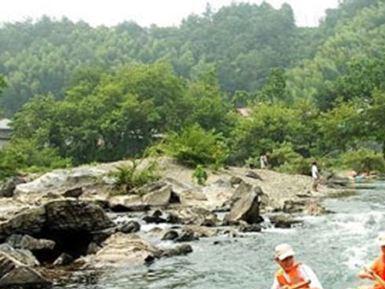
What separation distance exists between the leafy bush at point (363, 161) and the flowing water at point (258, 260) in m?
28.6

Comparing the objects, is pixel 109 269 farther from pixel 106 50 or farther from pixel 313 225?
pixel 106 50

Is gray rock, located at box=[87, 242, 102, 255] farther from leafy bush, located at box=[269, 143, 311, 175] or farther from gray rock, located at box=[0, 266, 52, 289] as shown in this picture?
leafy bush, located at box=[269, 143, 311, 175]

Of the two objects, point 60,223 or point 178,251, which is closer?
point 178,251

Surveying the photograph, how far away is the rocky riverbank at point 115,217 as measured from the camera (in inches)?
645

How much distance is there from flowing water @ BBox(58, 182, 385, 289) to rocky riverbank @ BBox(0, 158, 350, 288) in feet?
2.46

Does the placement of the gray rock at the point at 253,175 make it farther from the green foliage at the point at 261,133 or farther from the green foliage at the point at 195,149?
the green foliage at the point at 261,133

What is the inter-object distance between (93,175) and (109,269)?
17.6 metres

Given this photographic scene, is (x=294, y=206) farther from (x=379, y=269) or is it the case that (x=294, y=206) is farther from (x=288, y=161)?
(x=288, y=161)

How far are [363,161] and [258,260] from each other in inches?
1397

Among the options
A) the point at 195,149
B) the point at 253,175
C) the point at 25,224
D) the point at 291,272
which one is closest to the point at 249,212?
the point at 25,224

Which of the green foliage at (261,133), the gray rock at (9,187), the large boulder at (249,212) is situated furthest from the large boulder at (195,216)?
the green foliage at (261,133)

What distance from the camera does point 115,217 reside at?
24.4 m

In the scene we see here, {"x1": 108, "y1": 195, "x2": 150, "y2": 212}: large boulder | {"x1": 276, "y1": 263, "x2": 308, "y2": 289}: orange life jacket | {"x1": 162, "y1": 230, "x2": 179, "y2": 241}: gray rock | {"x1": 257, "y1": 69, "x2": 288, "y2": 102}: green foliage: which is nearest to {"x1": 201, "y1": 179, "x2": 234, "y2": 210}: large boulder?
{"x1": 108, "y1": 195, "x2": 150, "y2": 212}: large boulder

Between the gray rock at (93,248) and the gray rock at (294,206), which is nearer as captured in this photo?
the gray rock at (93,248)
